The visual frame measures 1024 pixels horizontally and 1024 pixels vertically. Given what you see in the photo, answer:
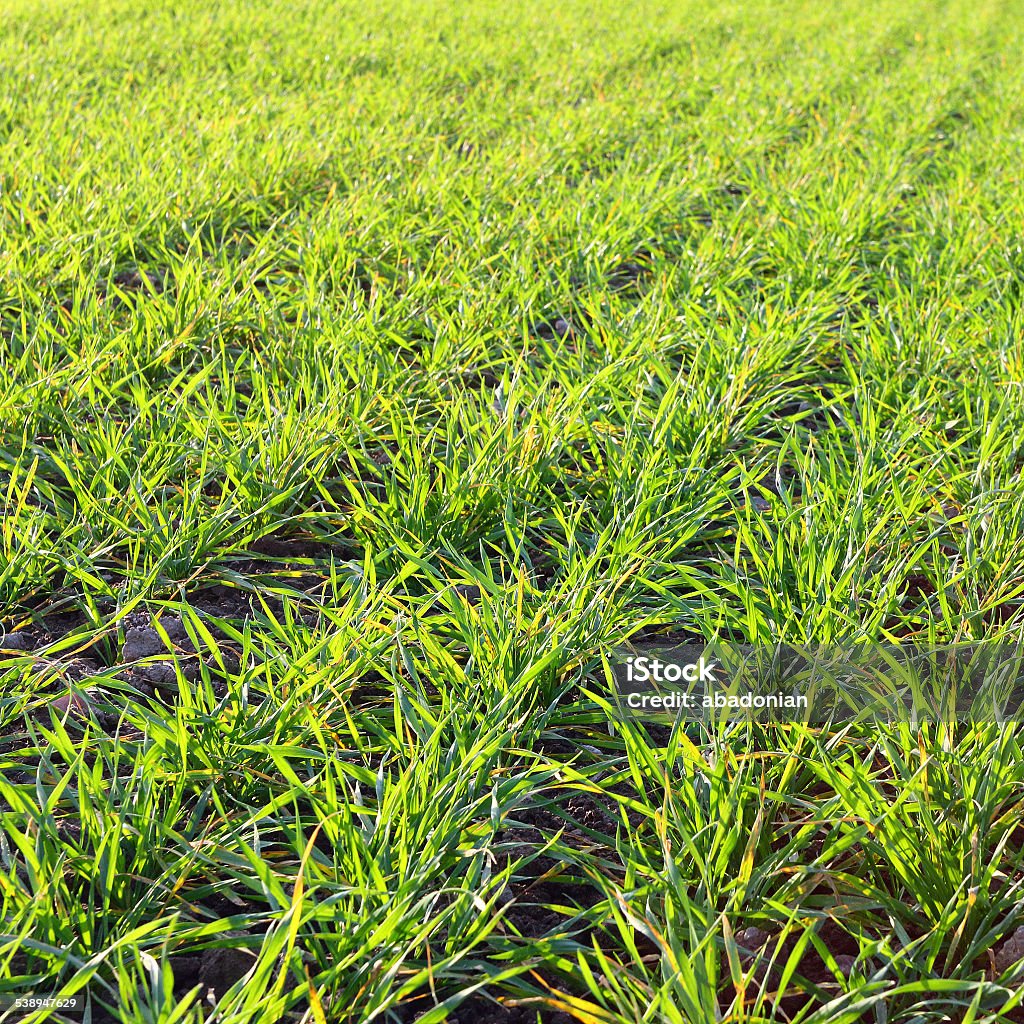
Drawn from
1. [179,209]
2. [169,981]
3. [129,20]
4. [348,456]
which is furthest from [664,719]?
[129,20]

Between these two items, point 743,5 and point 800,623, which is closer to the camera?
point 800,623

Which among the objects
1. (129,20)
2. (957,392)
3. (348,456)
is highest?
(129,20)

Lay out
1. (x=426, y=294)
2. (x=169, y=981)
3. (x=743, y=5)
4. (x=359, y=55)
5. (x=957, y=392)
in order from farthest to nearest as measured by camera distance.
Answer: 1. (x=743, y=5)
2. (x=359, y=55)
3. (x=426, y=294)
4. (x=957, y=392)
5. (x=169, y=981)

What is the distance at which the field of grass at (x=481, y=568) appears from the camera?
105 centimetres

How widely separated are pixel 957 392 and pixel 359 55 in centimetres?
433

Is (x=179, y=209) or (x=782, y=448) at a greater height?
(x=179, y=209)

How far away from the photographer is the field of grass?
105 centimetres

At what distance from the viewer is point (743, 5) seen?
8500 mm

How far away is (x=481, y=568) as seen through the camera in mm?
1713

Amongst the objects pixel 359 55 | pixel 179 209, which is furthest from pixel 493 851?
pixel 359 55

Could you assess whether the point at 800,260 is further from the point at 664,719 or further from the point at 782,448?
the point at 664,719

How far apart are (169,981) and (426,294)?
1921 mm

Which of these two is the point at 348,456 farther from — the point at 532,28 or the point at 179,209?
the point at 532,28

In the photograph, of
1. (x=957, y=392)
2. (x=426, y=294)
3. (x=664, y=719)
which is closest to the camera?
(x=664, y=719)
